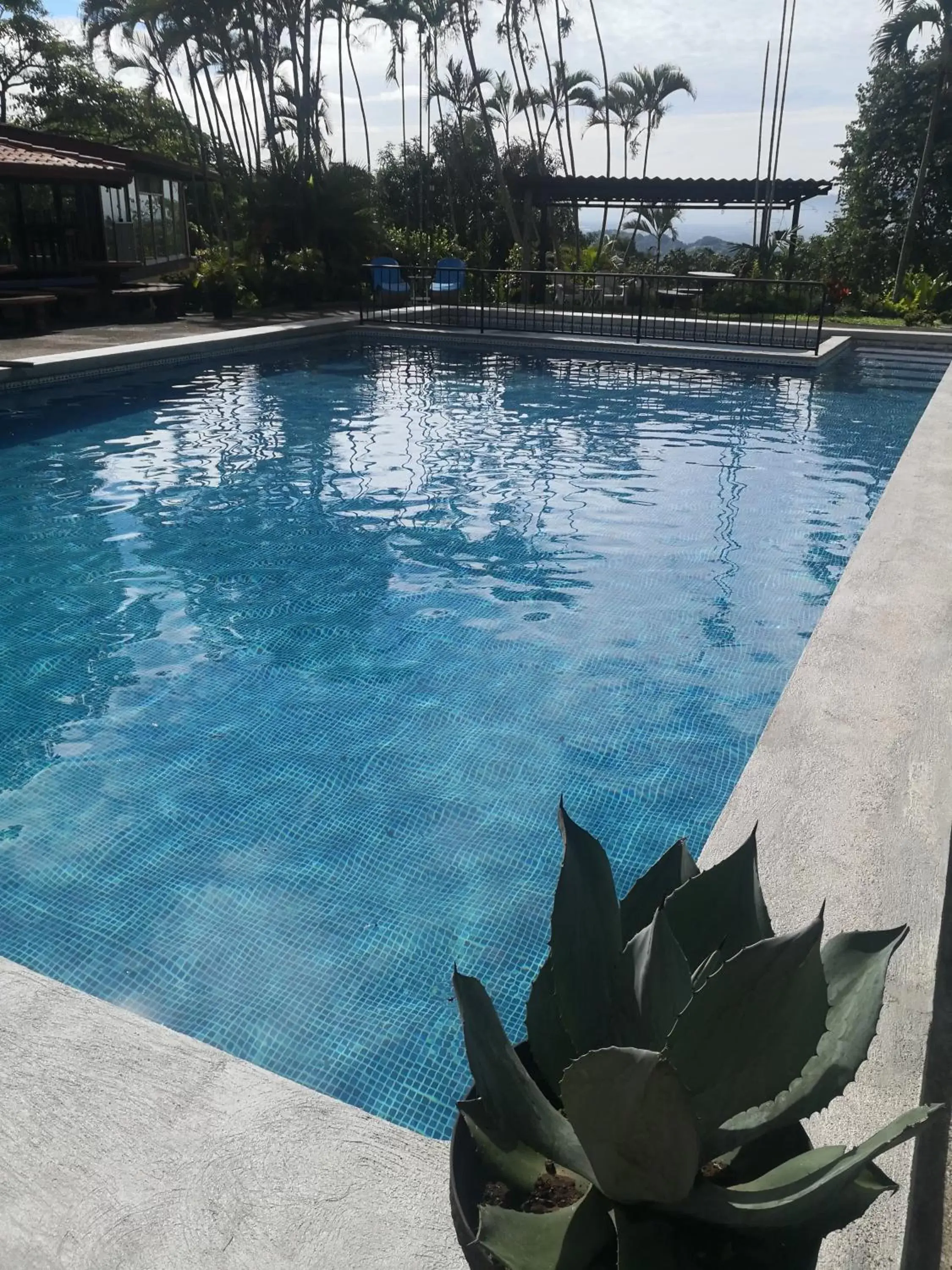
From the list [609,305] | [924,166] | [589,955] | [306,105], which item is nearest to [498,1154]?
[589,955]

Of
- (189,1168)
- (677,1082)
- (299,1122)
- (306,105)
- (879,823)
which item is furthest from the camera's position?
(306,105)

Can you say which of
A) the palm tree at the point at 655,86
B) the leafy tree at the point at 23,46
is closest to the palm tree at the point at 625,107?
the palm tree at the point at 655,86

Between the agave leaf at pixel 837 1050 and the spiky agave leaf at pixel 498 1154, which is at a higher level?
the agave leaf at pixel 837 1050

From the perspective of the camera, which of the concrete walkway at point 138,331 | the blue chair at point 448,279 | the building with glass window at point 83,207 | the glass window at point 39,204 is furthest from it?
the glass window at point 39,204

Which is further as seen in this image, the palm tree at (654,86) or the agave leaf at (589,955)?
the palm tree at (654,86)

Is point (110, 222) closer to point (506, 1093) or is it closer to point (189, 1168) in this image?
point (189, 1168)

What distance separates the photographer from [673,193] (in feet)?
67.5

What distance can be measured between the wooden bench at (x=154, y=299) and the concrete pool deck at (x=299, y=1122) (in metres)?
17.8

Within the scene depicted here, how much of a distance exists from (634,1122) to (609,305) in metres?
21.3

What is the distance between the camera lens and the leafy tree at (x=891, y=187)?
23562mm

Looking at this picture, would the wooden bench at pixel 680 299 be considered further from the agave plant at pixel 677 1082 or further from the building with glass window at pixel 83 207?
the agave plant at pixel 677 1082

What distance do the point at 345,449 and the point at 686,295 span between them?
505 inches

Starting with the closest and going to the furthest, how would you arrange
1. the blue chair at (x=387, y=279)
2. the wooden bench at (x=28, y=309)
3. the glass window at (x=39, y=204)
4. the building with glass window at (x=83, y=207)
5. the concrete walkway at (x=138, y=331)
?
the concrete walkway at (x=138, y=331), the wooden bench at (x=28, y=309), the building with glass window at (x=83, y=207), the blue chair at (x=387, y=279), the glass window at (x=39, y=204)

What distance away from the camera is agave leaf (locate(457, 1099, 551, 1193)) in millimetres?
1446
